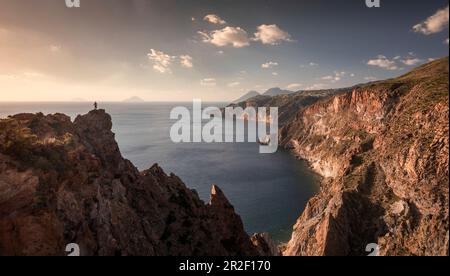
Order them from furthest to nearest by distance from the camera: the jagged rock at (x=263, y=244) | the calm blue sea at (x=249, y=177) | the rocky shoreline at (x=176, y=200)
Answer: the calm blue sea at (x=249, y=177)
the jagged rock at (x=263, y=244)
the rocky shoreline at (x=176, y=200)

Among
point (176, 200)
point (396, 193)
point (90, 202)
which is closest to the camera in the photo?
point (90, 202)

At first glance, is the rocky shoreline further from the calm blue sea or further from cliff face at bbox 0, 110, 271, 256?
the calm blue sea

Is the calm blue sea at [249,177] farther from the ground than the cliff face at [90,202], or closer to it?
closer to it

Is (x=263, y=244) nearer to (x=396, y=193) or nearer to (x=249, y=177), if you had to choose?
(x=396, y=193)

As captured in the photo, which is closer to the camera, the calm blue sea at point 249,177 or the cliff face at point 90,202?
the cliff face at point 90,202

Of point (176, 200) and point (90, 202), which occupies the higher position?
point (90, 202)

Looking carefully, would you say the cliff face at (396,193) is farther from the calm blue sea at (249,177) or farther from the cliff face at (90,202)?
the cliff face at (90,202)

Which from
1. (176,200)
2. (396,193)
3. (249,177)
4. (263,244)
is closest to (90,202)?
(176,200)

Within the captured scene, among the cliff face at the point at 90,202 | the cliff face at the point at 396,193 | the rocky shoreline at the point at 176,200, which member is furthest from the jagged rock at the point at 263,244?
the cliff face at the point at 396,193

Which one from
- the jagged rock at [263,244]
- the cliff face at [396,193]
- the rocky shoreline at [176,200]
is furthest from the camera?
the cliff face at [396,193]

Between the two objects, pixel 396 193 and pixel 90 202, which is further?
pixel 396 193
